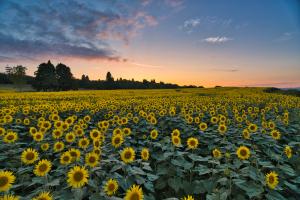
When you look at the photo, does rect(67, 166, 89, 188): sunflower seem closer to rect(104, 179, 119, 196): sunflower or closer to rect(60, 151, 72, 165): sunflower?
rect(104, 179, 119, 196): sunflower

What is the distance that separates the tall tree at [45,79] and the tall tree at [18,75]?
10.9 m

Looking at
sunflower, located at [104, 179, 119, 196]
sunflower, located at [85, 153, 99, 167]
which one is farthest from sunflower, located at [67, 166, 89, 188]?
sunflower, located at [85, 153, 99, 167]

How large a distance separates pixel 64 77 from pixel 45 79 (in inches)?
233

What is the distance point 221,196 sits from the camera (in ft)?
10.8

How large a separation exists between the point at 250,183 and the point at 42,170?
2.99m

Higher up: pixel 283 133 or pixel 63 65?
pixel 63 65

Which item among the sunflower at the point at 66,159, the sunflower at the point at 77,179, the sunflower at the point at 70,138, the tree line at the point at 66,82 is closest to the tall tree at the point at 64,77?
the tree line at the point at 66,82

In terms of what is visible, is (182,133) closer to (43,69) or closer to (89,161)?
(89,161)

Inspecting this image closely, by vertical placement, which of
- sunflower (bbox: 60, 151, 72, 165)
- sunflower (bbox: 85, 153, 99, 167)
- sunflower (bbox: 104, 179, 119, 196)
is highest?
sunflower (bbox: 85, 153, 99, 167)

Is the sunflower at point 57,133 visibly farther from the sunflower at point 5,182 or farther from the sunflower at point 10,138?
the sunflower at point 5,182

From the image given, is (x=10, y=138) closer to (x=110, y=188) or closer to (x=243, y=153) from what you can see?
(x=110, y=188)

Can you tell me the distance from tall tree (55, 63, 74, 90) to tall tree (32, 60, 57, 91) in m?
1.63

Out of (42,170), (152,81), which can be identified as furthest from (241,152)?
(152,81)

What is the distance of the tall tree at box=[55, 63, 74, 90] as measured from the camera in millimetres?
79500
